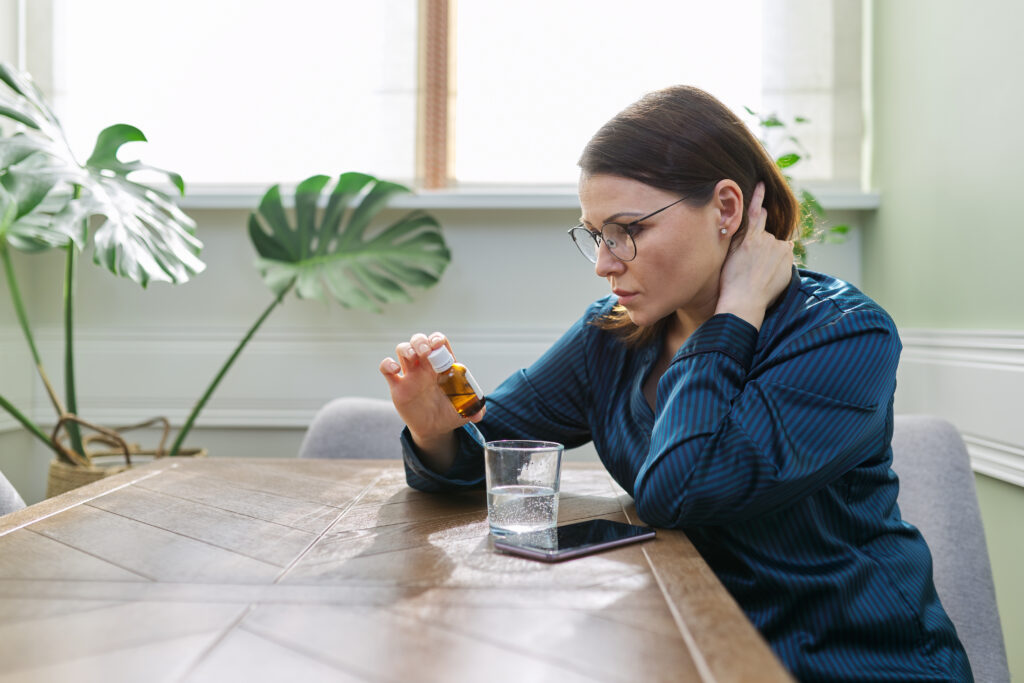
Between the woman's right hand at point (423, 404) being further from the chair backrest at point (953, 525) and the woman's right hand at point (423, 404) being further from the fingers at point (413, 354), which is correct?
the chair backrest at point (953, 525)

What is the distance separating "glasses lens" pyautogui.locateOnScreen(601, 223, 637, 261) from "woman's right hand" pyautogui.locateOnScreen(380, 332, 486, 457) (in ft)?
0.95

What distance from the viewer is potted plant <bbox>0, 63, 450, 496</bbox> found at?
158cm

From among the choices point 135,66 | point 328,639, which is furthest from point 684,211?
point 135,66

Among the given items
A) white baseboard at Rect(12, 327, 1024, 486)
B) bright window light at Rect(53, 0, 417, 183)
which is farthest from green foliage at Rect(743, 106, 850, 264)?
bright window light at Rect(53, 0, 417, 183)

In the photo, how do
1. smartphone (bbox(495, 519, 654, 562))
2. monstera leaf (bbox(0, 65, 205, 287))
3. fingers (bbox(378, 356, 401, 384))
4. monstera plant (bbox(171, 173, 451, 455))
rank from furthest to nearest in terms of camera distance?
monstera plant (bbox(171, 173, 451, 455))
monstera leaf (bbox(0, 65, 205, 287))
fingers (bbox(378, 356, 401, 384))
smartphone (bbox(495, 519, 654, 562))

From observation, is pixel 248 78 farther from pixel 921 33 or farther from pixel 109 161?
pixel 921 33

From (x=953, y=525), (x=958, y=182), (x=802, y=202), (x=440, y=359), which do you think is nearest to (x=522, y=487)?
(x=440, y=359)

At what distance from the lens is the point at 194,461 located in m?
1.46

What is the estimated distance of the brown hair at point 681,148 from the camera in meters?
1.16

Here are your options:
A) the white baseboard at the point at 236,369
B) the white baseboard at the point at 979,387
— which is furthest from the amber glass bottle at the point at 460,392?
the white baseboard at the point at 236,369

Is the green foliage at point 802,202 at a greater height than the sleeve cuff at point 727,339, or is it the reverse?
the green foliage at point 802,202

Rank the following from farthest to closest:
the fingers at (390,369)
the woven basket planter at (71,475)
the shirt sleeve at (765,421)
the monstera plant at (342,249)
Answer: the monstera plant at (342,249), the woven basket planter at (71,475), the fingers at (390,369), the shirt sleeve at (765,421)

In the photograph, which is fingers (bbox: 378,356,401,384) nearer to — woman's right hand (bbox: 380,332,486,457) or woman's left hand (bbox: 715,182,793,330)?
woman's right hand (bbox: 380,332,486,457)

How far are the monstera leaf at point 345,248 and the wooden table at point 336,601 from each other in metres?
1.19
